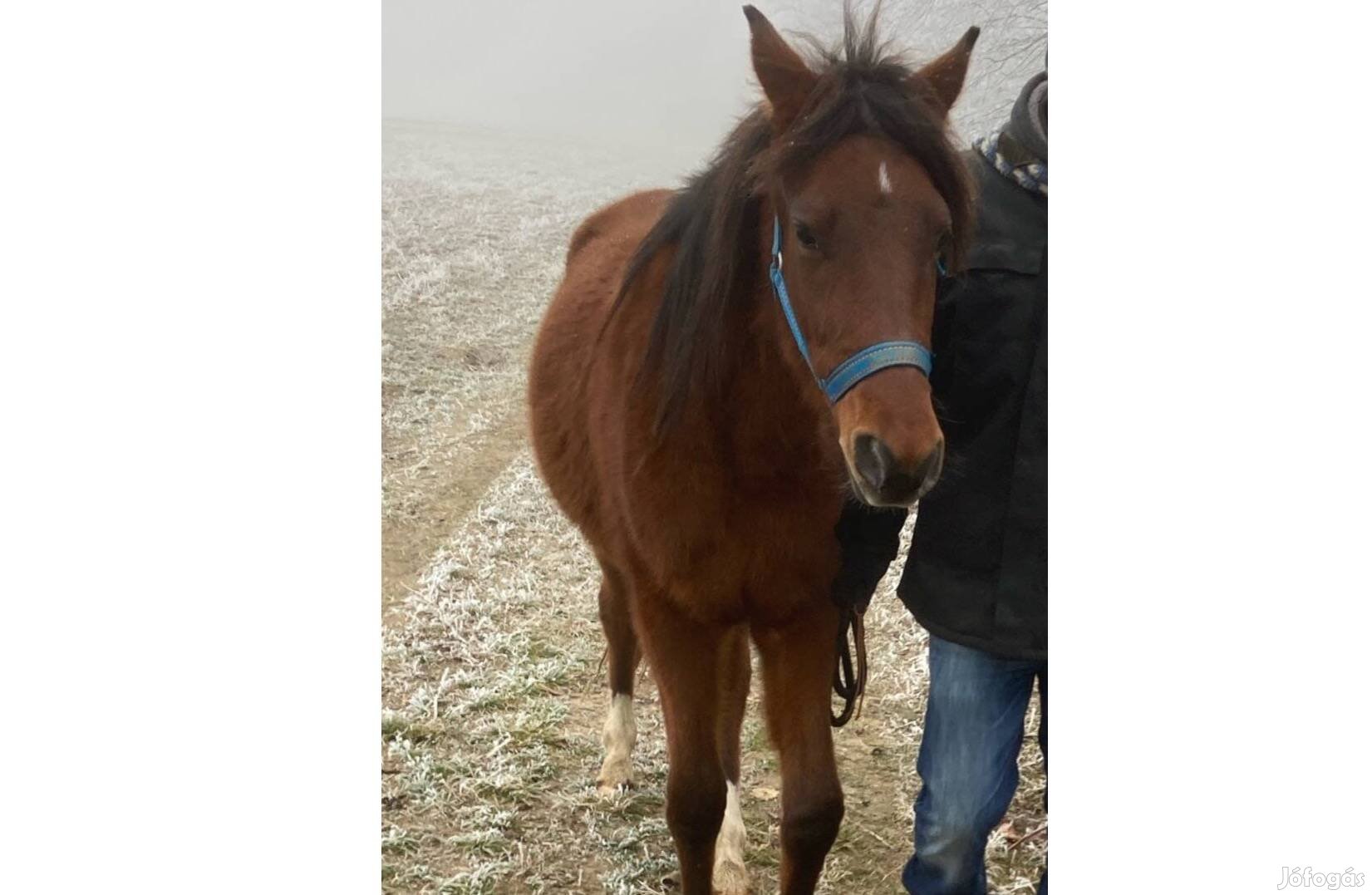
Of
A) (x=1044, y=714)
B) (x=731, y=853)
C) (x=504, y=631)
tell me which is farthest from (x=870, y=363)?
(x=504, y=631)

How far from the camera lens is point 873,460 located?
58.7 inches

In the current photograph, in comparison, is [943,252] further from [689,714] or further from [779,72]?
[689,714]

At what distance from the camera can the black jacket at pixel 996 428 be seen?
1768mm

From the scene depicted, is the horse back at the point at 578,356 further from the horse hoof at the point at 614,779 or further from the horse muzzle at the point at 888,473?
the horse muzzle at the point at 888,473

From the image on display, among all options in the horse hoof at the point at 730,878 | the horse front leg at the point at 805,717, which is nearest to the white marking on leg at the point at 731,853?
the horse hoof at the point at 730,878

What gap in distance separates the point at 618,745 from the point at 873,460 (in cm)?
186

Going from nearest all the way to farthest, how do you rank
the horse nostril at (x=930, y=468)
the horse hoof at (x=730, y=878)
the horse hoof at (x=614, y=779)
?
the horse nostril at (x=930, y=468) < the horse hoof at (x=730, y=878) < the horse hoof at (x=614, y=779)

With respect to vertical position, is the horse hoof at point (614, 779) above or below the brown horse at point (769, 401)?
below

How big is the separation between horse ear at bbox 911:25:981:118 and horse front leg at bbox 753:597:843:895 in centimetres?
93
